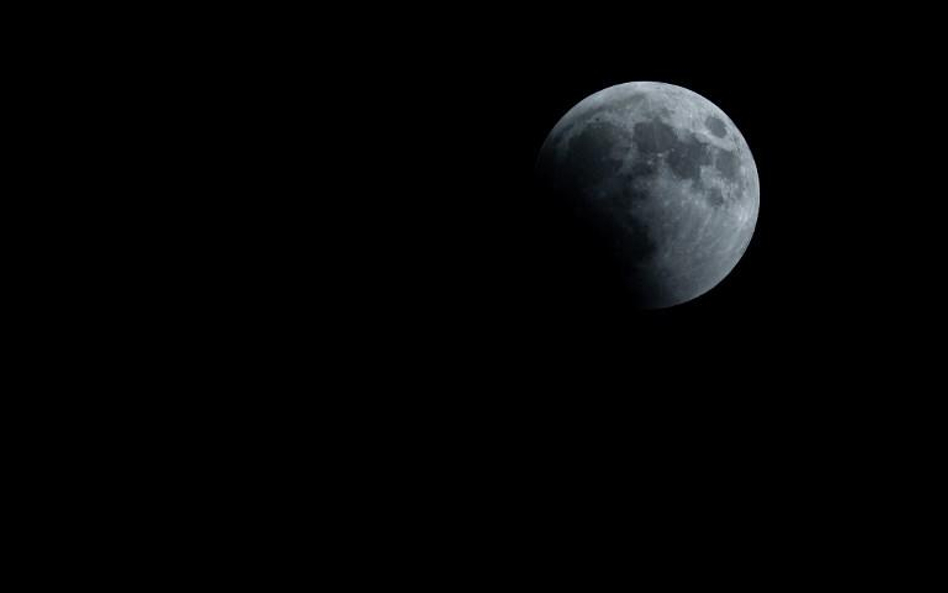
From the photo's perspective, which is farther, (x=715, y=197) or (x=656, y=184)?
(x=715, y=197)

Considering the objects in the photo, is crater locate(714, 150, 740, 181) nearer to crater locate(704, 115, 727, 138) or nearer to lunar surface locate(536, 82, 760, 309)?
lunar surface locate(536, 82, 760, 309)

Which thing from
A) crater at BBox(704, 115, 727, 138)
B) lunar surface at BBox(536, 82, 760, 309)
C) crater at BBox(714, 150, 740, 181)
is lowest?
lunar surface at BBox(536, 82, 760, 309)

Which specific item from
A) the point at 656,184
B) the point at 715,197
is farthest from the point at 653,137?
the point at 715,197

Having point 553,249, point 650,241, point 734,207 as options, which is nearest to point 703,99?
point 734,207

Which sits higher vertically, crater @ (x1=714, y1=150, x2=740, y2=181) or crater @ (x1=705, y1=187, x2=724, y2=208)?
crater @ (x1=714, y1=150, x2=740, y2=181)

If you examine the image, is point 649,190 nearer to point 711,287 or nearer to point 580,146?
point 580,146

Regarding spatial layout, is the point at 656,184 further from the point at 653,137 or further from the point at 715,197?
the point at 715,197

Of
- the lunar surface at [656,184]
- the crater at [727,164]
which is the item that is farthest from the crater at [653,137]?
the crater at [727,164]

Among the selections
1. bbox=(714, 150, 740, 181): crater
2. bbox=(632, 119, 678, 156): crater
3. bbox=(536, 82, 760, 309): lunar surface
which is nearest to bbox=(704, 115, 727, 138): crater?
bbox=(536, 82, 760, 309): lunar surface
